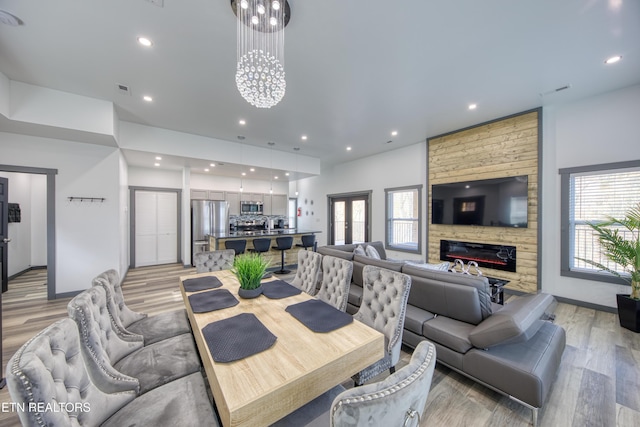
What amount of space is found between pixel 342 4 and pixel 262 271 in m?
2.46

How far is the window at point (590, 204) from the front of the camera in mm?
3375

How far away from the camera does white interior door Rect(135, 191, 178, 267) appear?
20.6ft

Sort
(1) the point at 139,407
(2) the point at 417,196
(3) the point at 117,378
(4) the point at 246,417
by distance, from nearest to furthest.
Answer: (4) the point at 246,417
(1) the point at 139,407
(3) the point at 117,378
(2) the point at 417,196

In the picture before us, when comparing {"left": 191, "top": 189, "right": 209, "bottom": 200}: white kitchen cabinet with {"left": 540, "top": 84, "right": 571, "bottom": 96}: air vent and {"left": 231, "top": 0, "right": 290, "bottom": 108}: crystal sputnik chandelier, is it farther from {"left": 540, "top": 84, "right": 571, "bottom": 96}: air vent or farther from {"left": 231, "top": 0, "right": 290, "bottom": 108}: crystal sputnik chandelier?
{"left": 540, "top": 84, "right": 571, "bottom": 96}: air vent

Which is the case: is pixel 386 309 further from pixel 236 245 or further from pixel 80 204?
pixel 80 204

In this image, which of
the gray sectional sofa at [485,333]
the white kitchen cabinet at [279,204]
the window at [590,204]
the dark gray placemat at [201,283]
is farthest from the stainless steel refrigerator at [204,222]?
the window at [590,204]

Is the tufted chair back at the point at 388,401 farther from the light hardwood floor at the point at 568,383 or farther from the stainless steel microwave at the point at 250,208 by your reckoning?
the stainless steel microwave at the point at 250,208

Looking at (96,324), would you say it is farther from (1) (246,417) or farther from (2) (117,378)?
(1) (246,417)

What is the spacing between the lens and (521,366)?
1.68 m

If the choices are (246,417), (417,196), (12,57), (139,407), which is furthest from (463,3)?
(12,57)

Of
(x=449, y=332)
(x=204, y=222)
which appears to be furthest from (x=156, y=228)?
(x=449, y=332)

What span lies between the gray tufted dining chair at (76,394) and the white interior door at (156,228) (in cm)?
624

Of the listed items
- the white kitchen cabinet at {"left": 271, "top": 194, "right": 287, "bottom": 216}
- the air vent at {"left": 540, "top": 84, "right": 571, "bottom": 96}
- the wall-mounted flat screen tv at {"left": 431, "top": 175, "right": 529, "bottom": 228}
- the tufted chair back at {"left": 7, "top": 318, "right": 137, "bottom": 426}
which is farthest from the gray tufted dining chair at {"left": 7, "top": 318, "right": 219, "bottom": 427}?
the white kitchen cabinet at {"left": 271, "top": 194, "right": 287, "bottom": 216}

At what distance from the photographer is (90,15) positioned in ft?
6.95
